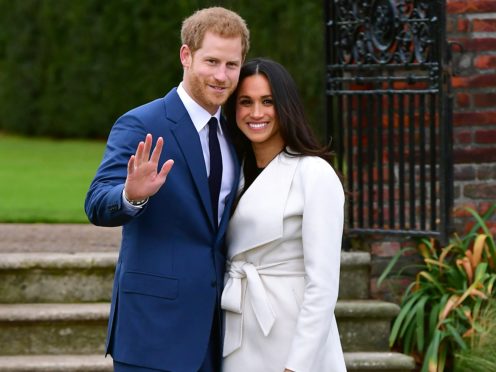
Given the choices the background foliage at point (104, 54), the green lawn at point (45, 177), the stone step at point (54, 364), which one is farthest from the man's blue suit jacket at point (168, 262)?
the background foliage at point (104, 54)

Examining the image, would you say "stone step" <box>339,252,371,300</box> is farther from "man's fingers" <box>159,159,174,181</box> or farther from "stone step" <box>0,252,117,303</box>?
"man's fingers" <box>159,159,174,181</box>

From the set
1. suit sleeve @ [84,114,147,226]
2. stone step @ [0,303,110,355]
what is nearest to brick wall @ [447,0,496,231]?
stone step @ [0,303,110,355]

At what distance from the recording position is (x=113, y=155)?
3699 mm

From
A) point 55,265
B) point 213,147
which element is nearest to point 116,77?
point 55,265

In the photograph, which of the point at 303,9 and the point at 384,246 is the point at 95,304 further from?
the point at 303,9

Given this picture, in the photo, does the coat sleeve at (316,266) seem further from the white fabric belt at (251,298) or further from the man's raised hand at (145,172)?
the man's raised hand at (145,172)

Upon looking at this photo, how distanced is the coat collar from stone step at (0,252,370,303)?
2212mm

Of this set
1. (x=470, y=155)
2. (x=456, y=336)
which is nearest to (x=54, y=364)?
(x=456, y=336)

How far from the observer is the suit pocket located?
3766mm

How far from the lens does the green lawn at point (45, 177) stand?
27.4 feet

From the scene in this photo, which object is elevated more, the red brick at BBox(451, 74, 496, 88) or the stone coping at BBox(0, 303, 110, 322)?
the red brick at BBox(451, 74, 496, 88)

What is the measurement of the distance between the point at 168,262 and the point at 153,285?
0.08 metres

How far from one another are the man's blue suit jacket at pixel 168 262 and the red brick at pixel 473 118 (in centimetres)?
273

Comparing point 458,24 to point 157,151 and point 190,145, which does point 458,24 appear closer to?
point 190,145
